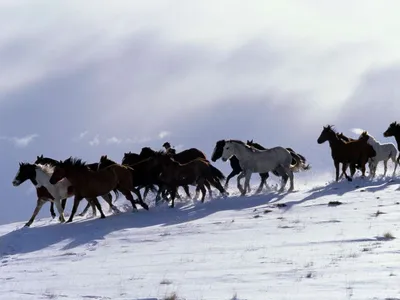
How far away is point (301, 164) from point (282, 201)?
16.8 feet

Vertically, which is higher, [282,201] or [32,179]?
[32,179]

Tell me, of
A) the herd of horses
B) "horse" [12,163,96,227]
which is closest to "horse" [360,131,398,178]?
the herd of horses

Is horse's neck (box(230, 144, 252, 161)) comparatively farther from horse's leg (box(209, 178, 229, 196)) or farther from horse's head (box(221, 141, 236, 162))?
horse's leg (box(209, 178, 229, 196))

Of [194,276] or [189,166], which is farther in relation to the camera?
[189,166]

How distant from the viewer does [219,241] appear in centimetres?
1498

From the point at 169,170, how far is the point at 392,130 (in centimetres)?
1039

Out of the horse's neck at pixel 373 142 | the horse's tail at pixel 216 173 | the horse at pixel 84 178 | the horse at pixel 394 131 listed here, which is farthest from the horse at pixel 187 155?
the horse at pixel 394 131

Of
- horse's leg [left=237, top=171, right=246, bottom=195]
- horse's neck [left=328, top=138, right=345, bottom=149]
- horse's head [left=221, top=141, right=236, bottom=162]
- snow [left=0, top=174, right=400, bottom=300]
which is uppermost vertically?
horse's head [left=221, top=141, right=236, bottom=162]

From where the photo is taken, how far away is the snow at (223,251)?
32.4 ft

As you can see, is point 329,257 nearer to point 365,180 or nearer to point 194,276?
point 194,276

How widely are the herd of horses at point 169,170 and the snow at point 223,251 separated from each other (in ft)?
2.57

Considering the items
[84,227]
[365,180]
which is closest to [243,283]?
[84,227]

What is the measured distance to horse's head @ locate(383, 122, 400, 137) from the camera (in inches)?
1120

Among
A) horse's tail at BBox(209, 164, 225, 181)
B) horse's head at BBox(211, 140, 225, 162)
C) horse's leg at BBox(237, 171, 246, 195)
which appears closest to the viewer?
horse's tail at BBox(209, 164, 225, 181)
